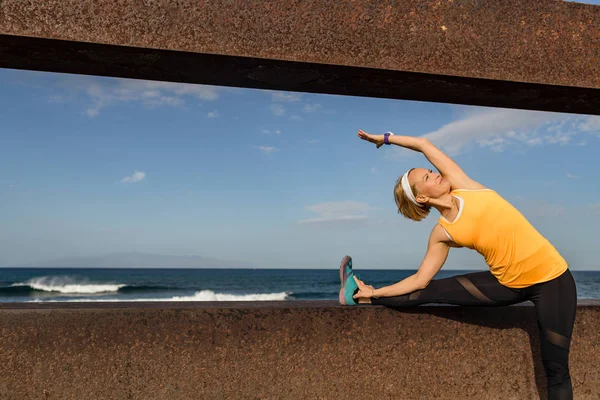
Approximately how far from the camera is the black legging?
2.59 meters

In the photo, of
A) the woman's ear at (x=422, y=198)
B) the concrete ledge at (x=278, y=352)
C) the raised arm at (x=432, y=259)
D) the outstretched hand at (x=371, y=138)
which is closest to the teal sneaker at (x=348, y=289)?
the concrete ledge at (x=278, y=352)

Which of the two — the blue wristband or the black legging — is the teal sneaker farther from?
the blue wristband

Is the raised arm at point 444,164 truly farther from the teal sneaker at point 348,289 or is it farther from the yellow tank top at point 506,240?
the teal sneaker at point 348,289

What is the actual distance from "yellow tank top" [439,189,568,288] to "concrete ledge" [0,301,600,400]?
0.45 metres

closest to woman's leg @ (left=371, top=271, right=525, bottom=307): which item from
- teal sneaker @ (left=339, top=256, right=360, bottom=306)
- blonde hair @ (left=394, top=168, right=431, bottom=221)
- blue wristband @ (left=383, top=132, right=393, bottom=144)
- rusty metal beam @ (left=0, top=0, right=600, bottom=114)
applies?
teal sneaker @ (left=339, top=256, right=360, bottom=306)

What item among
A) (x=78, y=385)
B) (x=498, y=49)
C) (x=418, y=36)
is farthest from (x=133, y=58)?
(x=498, y=49)

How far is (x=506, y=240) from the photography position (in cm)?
257

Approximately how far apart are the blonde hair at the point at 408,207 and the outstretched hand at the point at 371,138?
0.79ft

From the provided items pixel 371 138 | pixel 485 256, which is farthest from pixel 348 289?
pixel 371 138

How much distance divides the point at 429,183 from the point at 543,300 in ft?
2.79

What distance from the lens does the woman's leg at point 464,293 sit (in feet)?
8.93

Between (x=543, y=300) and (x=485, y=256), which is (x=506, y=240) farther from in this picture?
(x=543, y=300)

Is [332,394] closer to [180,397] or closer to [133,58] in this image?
[180,397]

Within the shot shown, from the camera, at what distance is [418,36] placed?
279 cm
